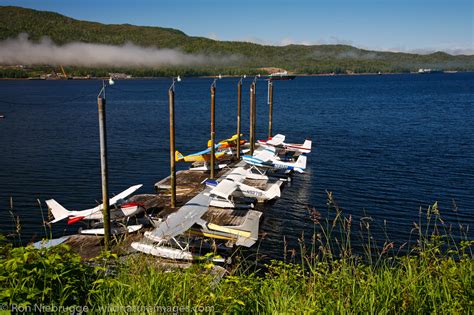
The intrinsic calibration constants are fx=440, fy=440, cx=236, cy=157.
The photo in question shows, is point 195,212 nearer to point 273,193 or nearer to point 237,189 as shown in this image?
point 237,189

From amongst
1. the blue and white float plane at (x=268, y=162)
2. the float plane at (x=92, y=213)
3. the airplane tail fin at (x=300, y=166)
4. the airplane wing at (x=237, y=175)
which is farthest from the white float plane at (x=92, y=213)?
the airplane tail fin at (x=300, y=166)

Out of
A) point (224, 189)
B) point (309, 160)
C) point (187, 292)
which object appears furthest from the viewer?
point (309, 160)

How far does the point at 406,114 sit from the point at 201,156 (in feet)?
158

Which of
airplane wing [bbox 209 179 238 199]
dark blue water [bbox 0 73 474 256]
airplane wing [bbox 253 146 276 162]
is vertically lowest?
dark blue water [bbox 0 73 474 256]

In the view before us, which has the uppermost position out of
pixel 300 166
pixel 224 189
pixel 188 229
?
pixel 224 189

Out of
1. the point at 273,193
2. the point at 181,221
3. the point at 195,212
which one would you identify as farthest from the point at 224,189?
the point at 181,221

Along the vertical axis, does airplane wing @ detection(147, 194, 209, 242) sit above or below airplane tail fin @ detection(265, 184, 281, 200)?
above

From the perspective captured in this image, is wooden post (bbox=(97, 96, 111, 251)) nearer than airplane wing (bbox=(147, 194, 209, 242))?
No

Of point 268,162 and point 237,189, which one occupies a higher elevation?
point 268,162

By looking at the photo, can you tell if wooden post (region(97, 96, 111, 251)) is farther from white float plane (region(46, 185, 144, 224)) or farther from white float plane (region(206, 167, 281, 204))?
white float plane (region(206, 167, 281, 204))

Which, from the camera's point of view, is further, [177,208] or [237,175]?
[237,175]

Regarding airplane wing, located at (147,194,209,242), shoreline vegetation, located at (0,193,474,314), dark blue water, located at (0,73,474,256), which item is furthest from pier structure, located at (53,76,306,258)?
shoreline vegetation, located at (0,193,474,314)

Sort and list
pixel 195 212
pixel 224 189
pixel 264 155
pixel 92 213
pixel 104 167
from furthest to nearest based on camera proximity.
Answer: pixel 264 155, pixel 224 189, pixel 92 213, pixel 195 212, pixel 104 167

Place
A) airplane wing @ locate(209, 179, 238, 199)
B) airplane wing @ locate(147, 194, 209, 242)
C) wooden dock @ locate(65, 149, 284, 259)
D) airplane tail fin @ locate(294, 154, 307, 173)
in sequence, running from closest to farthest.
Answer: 1. airplane wing @ locate(147, 194, 209, 242)
2. wooden dock @ locate(65, 149, 284, 259)
3. airplane wing @ locate(209, 179, 238, 199)
4. airplane tail fin @ locate(294, 154, 307, 173)
